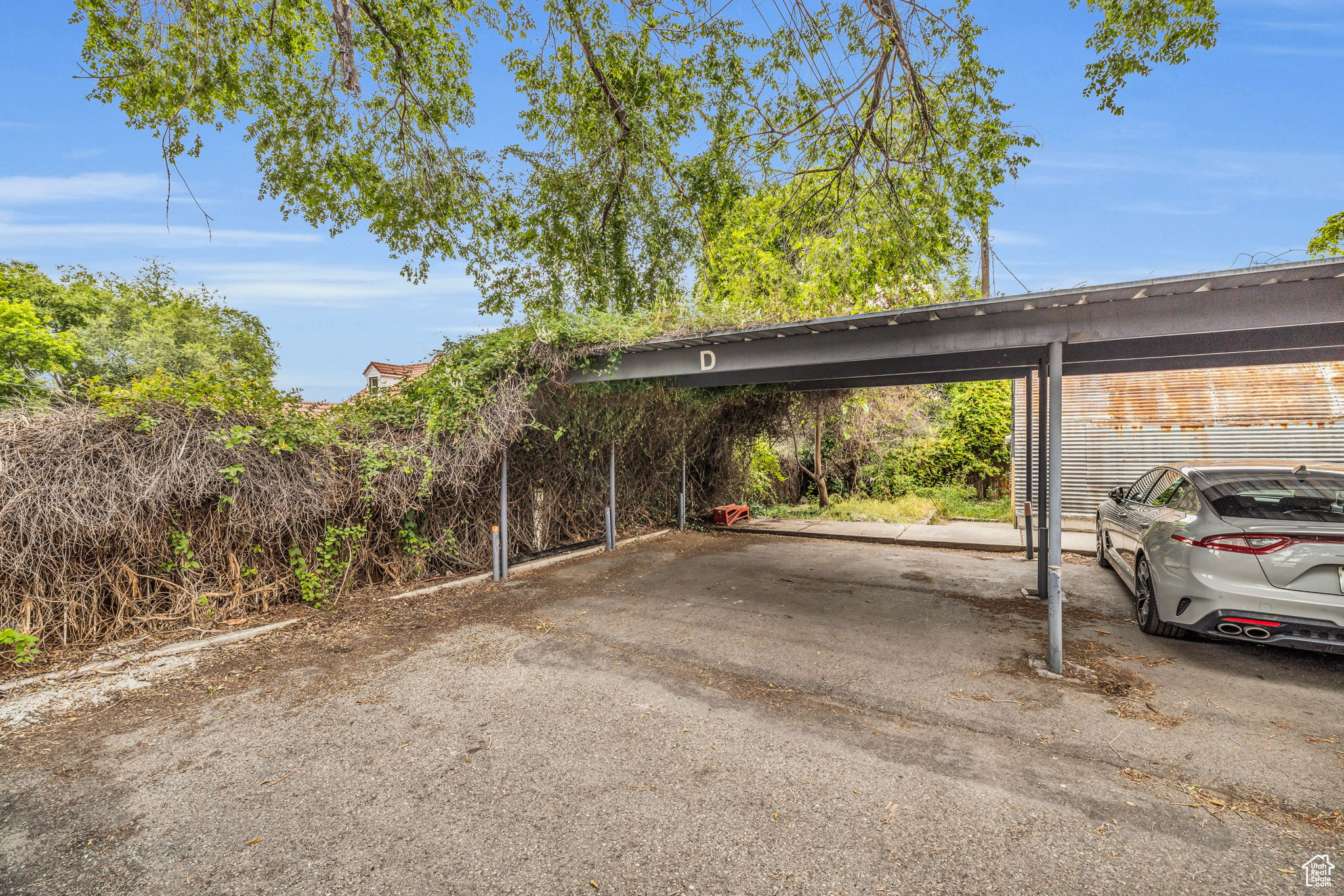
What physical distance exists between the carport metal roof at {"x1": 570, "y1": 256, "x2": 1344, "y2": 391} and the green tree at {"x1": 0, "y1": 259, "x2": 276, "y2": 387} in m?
24.3

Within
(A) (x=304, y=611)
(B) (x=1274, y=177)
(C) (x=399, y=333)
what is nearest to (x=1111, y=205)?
(B) (x=1274, y=177)

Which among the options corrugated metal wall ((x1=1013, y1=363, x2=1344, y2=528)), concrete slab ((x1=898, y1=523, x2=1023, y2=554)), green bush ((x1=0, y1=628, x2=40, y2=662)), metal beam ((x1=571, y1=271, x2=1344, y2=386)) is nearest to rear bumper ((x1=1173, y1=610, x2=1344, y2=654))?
metal beam ((x1=571, y1=271, x2=1344, y2=386))

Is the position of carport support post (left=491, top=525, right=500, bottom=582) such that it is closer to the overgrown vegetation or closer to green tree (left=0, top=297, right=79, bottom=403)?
the overgrown vegetation

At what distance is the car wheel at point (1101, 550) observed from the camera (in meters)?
6.83

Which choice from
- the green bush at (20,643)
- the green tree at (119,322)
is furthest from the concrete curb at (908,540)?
the green tree at (119,322)

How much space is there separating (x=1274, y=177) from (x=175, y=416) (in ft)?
51.1

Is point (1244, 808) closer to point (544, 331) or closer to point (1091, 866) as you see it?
point (1091, 866)

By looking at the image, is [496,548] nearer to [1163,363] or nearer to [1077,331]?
[1077,331]

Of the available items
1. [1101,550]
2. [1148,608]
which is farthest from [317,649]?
[1101,550]

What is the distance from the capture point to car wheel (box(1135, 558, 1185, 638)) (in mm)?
4453

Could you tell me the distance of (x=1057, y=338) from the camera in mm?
3893

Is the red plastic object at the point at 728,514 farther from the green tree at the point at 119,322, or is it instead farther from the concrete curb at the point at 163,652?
the green tree at the point at 119,322

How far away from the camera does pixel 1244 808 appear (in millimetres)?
2428

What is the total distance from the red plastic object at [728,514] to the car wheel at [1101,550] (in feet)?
18.6
